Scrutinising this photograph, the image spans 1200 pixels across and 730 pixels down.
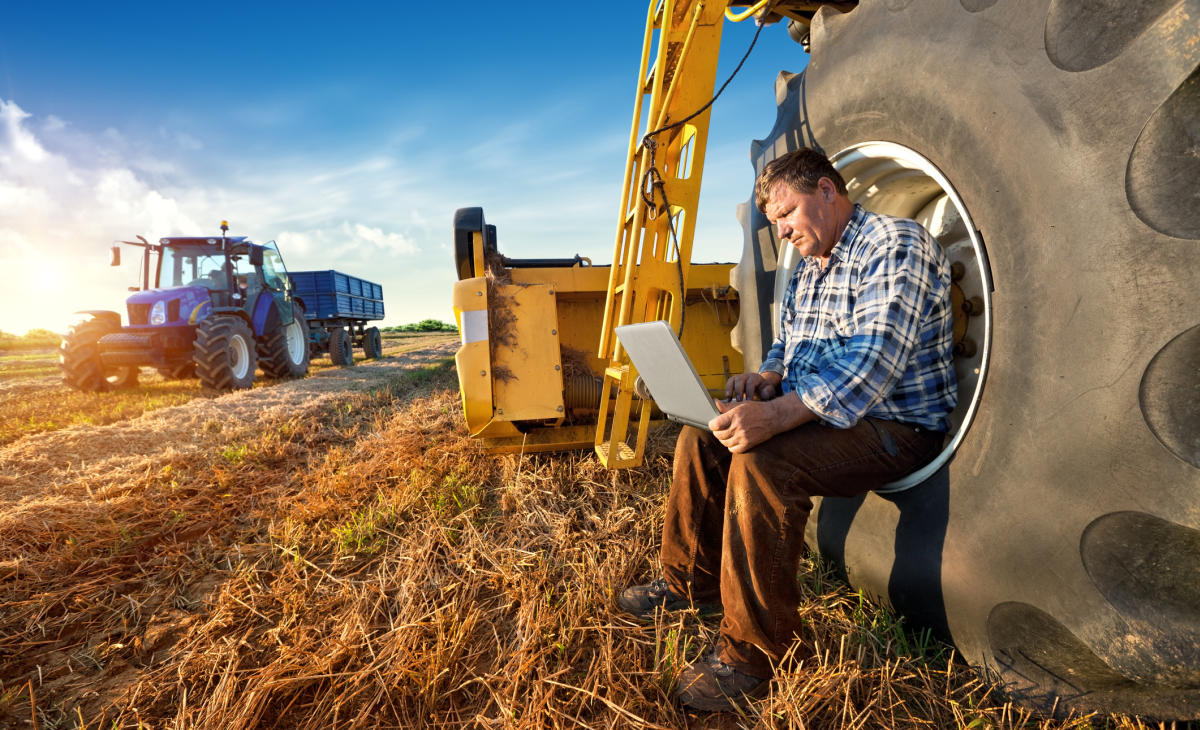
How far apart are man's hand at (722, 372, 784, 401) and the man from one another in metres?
0.24

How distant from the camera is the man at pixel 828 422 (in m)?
1.46

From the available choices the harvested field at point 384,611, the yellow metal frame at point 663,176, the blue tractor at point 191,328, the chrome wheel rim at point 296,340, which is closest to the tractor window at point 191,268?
the blue tractor at point 191,328

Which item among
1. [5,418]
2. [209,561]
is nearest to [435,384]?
[5,418]

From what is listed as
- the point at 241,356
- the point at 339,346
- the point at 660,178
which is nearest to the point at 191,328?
the point at 241,356

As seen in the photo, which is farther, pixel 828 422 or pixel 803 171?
pixel 803 171

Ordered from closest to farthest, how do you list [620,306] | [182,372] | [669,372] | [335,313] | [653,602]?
[669,372], [653,602], [620,306], [182,372], [335,313]

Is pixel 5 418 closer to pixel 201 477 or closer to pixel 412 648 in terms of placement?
pixel 201 477

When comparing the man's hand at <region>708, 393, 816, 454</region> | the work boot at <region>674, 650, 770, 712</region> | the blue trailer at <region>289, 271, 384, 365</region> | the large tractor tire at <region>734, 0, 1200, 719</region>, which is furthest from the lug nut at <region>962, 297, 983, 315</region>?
the blue trailer at <region>289, 271, 384, 365</region>

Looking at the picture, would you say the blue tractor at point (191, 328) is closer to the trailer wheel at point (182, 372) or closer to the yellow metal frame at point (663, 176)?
the trailer wheel at point (182, 372)

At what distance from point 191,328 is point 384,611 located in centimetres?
730

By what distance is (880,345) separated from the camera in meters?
1.45

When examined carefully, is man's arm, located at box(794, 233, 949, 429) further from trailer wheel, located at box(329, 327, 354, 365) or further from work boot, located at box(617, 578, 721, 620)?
trailer wheel, located at box(329, 327, 354, 365)

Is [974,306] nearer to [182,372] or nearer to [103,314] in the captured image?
[182,372]

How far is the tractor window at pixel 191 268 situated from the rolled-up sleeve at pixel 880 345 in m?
9.11
